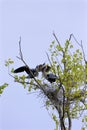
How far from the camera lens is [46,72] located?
261 inches

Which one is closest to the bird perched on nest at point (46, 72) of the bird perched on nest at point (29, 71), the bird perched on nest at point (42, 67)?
the bird perched on nest at point (42, 67)

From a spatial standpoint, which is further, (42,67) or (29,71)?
(42,67)

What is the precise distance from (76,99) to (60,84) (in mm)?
455

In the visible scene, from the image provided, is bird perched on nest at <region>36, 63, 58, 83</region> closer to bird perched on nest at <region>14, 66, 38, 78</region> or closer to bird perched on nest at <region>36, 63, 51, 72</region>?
bird perched on nest at <region>36, 63, 51, 72</region>

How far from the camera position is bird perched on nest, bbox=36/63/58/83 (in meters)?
6.39

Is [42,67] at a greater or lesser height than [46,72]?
greater

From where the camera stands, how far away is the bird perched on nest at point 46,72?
6392 mm

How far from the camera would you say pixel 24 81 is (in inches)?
261

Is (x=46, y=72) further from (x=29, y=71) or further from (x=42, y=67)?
Answer: (x=29, y=71)

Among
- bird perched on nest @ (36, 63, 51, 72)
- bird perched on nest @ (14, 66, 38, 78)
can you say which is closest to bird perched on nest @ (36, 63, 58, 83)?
bird perched on nest @ (36, 63, 51, 72)

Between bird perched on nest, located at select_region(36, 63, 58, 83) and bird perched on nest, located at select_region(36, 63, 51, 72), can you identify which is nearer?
bird perched on nest, located at select_region(36, 63, 58, 83)

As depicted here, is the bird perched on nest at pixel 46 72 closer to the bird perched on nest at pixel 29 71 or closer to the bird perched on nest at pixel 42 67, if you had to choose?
the bird perched on nest at pixel 42 67

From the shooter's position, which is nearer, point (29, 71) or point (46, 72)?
point (29, 71)

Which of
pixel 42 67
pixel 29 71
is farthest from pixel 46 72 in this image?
pixel 29 71
